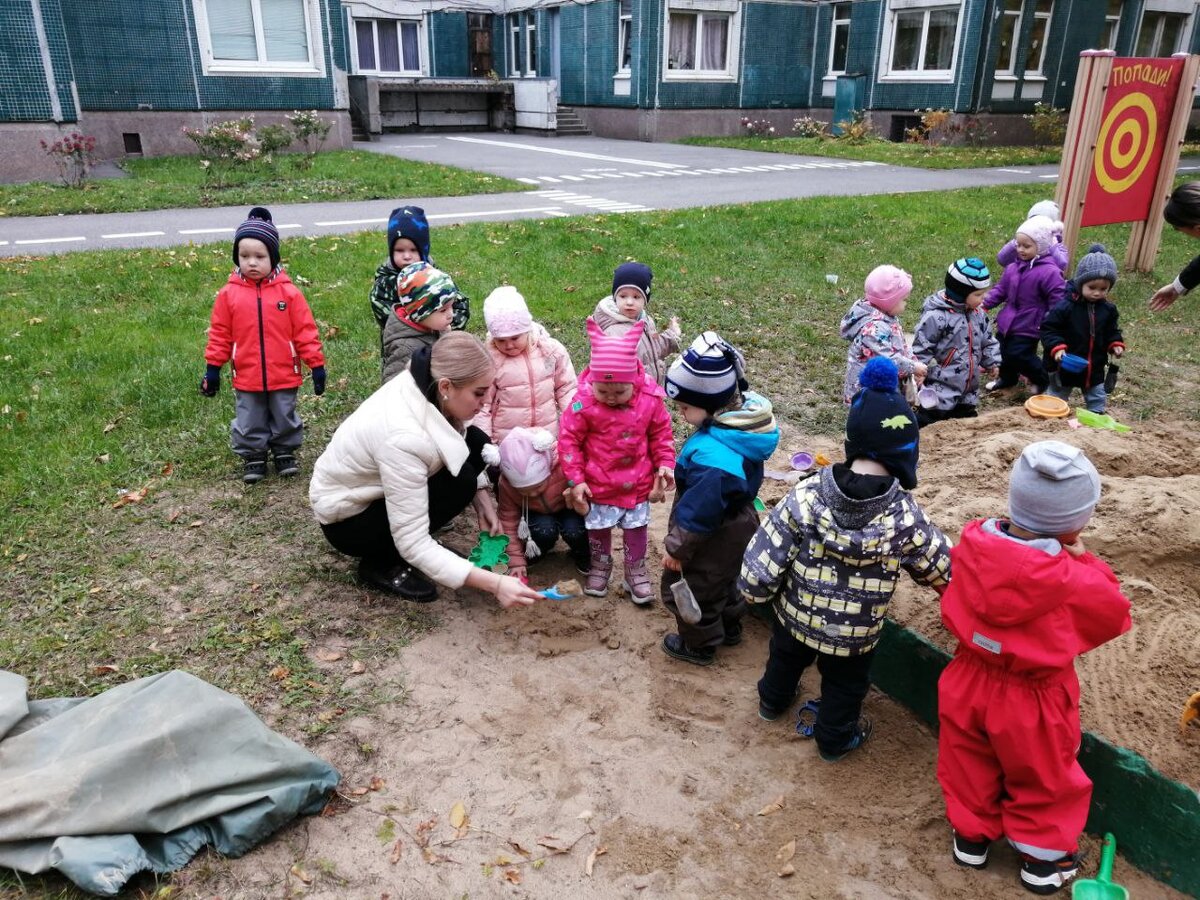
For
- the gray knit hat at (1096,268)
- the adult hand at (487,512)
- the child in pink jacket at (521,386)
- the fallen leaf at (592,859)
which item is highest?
the gray knit hat at (1096,268)

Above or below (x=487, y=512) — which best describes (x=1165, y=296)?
above

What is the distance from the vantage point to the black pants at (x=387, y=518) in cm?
419

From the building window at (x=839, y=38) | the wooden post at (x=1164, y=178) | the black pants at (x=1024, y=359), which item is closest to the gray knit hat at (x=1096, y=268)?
the black pants at (x=1024, y=359)

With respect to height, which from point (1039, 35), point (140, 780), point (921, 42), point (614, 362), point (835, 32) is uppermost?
point (835, 32)

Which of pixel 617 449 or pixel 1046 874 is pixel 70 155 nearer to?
pixel 617 449

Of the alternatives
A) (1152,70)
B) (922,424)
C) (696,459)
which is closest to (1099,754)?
(696,459)

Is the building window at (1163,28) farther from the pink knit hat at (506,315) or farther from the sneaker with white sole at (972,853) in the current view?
the sneaker with white sole at (972,853)

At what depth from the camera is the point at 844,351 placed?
26.1 feet

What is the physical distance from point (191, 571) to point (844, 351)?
5619mm

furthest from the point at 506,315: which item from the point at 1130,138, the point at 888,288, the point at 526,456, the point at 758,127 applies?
the point at 758,127

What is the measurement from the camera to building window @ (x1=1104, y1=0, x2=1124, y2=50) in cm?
2473

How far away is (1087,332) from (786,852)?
4.96m

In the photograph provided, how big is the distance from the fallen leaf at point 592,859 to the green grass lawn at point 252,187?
44.6ft

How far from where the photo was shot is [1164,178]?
10617 millimetres
